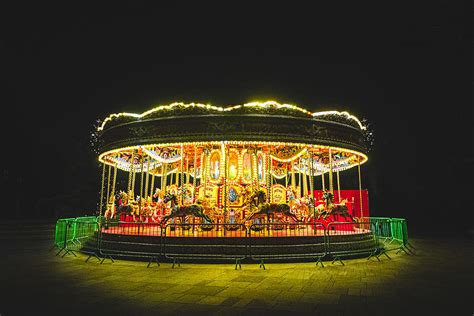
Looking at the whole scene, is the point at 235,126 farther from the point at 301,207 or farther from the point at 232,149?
the point at 301,207

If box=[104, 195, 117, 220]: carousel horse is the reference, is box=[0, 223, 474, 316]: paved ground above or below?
below

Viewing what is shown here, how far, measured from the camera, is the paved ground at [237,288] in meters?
4.73

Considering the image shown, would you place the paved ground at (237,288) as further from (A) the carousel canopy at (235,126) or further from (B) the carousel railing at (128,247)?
(A) the carousel canopy at (235,126)

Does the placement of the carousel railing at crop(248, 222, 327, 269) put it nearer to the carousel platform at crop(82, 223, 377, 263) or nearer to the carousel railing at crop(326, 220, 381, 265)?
the carousel platform at crop(82, 223, 377, 263)

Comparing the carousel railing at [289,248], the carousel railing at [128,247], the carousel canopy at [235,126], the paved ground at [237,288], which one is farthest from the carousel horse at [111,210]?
the carousel railing at [289,248]

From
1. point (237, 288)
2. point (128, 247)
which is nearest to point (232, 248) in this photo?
point (237, 288)

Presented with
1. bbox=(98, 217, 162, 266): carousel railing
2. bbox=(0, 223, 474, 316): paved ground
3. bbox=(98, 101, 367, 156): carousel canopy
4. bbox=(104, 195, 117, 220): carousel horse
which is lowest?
bbox=(0, 223, 474, 316): paved ground

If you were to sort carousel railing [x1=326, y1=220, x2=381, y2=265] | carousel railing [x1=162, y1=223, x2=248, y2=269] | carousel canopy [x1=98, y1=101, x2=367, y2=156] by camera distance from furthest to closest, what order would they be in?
carousel canopy [x1=98, y1=101, x2=367, y2=156] < carousel railing [x1=326, y1=220, x2=381, y2=265] < carousel railing [x1=162, y1=223, x2=248, y2=269]

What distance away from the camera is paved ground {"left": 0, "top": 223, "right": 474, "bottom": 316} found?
15.5 ft

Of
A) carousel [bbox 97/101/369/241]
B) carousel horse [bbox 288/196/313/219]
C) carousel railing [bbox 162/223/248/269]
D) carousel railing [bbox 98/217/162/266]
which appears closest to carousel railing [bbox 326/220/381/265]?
carousel [bbox 97/101/369/241]

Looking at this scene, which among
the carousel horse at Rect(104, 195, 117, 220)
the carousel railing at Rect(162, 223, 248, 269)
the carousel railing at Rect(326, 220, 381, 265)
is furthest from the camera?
the carousel horse at Rect(104, 195, 117, 220)

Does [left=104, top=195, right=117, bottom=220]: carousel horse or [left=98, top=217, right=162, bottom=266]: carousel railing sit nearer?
[left=98, top=217, right=162, bottom=266]: carousel railing

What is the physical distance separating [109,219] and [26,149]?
24554 millimetres

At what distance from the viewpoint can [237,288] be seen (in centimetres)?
596
